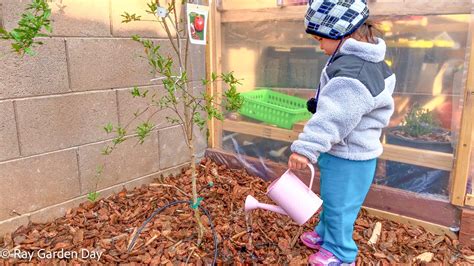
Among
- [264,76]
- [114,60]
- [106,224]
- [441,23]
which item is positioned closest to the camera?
[441,23]

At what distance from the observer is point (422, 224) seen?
2416 millimetres

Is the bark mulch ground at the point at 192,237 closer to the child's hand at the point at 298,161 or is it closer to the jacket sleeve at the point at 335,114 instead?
the child's hand at the point at 298,161

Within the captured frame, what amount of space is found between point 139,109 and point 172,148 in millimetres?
439

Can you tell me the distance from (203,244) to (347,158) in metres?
0.92

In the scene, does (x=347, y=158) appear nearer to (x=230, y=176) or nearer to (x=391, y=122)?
(x=391, y=122)

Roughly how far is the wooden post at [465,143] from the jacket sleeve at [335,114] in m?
0.75

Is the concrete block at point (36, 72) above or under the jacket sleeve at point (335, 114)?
above

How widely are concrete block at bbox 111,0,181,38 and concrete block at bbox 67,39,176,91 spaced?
7 centimetres

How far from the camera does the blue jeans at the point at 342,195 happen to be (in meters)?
1.91

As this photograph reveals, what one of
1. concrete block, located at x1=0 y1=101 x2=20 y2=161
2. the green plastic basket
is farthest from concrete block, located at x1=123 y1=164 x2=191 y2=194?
concrete block, located at x1=0 y1=101 x2=20 y2=161

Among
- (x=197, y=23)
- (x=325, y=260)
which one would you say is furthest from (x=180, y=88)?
(x=325, y=260)

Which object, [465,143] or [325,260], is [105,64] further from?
[465,143]

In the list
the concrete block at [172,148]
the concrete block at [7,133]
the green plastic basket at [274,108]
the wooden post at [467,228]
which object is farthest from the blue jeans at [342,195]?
the concrete block at [7,133]

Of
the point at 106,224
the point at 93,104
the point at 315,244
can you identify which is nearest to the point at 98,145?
the point at 93,104
